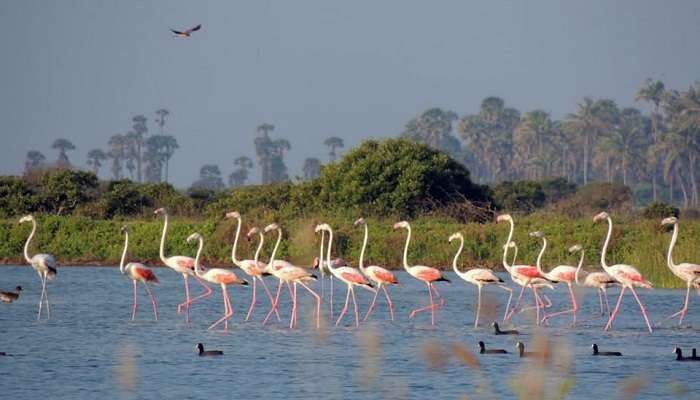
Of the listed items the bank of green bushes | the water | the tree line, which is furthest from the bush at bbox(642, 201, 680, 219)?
the tree line

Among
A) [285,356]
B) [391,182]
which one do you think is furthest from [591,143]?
[285,356]

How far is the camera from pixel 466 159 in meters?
141

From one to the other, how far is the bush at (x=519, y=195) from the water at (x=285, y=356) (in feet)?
109

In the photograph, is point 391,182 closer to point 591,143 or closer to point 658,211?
point 658,211

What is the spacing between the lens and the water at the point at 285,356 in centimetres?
1284

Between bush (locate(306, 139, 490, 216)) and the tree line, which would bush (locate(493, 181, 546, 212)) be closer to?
bush (locate(306, 139, 490, 216))

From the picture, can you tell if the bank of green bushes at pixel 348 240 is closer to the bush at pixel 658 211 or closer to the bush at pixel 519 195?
the bush at pixel 658 211

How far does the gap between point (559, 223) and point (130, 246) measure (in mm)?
10910

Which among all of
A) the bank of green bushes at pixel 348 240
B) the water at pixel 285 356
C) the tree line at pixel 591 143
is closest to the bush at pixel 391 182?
the bank of green bushes at pixel 348 240

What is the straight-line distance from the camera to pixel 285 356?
15.6 m

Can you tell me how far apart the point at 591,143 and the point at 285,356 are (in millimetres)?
107242

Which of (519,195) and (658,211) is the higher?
(519,195)

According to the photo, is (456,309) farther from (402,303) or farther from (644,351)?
(644,351)

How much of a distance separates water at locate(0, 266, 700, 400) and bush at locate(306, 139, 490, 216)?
642 inches
